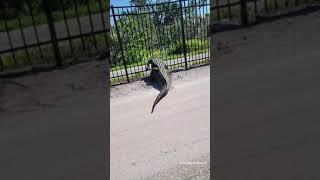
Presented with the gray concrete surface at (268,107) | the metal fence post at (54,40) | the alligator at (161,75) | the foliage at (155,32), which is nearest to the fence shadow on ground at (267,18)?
the foliage at (155,32)

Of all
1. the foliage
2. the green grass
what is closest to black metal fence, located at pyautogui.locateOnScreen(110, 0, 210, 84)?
the foliage

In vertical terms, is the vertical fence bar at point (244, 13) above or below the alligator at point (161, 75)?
above

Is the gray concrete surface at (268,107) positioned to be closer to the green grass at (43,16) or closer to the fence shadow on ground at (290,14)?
the fence shadow on ground at (290,14)

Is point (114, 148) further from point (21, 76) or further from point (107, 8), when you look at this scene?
point (107, 8)

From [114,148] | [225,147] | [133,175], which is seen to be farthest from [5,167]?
[225,147]

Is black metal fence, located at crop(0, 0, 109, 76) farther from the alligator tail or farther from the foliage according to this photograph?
the alligator tail

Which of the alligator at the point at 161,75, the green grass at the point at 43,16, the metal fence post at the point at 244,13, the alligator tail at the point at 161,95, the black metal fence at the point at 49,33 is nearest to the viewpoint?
the alligator tail at the point at 161,95

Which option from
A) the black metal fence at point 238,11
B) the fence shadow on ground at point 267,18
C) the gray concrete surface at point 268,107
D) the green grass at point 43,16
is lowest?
the gray concrete surface at point 268,107

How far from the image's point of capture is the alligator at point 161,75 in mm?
7047

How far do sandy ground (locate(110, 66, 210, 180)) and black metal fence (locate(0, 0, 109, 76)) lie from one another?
6.08 ft

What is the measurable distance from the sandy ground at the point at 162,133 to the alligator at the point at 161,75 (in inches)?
4.2

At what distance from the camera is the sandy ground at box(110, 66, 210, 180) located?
14.8 feet

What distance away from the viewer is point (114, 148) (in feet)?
16.9

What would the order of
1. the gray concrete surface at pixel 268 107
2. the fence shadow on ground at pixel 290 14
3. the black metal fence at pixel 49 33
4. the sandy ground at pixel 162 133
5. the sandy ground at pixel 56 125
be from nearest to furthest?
the gray concrete surface at pixel 268 107
the sandy ground at pixel 162 133
the sandy ground at pixel 56 125
the black metal fence at pixel 49 33
the fence shadow on ground at pixel 290 14
